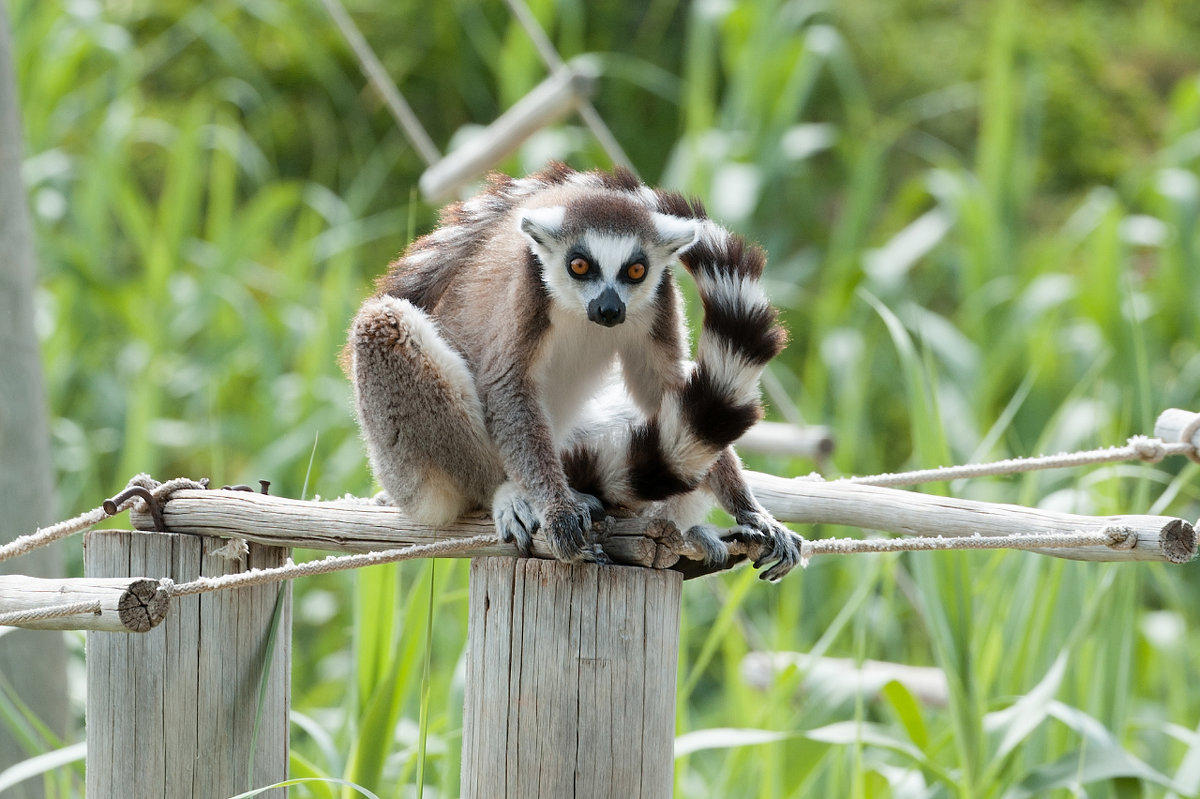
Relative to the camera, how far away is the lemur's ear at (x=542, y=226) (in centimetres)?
165

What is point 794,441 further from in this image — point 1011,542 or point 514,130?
point 1011,542

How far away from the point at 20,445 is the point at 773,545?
4.26ft

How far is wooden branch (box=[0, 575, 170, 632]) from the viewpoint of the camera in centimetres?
121

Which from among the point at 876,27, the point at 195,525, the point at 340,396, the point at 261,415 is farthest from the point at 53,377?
the point at 876,27

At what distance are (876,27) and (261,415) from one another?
3755mm

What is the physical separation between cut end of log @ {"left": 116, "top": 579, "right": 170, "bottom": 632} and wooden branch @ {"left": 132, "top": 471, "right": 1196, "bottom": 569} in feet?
0.69

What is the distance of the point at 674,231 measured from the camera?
5.43 feet

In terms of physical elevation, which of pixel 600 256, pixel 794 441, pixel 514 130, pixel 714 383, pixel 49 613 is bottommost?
pixel 49 613

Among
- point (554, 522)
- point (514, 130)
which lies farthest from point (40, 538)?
point (514, 130)

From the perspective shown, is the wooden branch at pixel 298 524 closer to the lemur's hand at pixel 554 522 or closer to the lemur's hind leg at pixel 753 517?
the lemur's hand at pixel 554 522

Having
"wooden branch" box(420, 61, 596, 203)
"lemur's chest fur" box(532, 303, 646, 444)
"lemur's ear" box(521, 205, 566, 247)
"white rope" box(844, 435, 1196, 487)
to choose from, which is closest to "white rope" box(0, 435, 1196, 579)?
"white rope" box(844, 435, 1196, 487)

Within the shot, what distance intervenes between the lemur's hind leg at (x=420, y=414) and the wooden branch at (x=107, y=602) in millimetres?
426

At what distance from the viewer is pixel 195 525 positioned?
145 cm

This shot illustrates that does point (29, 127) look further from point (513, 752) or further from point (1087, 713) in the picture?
point (1087, 713)
